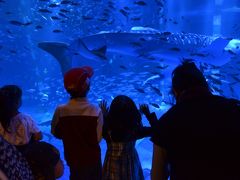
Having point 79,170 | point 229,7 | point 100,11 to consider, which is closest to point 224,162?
point 79,170

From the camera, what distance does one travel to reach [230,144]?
185cm

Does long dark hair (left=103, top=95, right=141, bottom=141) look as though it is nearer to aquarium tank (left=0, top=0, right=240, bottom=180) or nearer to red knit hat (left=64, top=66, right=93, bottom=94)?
red knit hat (left=64, top=66, right=93, bottom=94)

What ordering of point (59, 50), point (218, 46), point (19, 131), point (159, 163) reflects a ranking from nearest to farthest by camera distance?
point (159, 163), point (19, 131), point (218, 46), point (59, 50)

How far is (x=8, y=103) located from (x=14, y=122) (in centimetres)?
31

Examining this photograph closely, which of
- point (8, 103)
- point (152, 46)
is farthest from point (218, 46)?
point (8, 103)

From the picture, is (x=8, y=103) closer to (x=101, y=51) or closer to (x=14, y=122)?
(x=14, y=122)

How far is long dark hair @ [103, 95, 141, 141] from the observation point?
134 inches

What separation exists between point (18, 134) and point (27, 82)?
37793 millimetres

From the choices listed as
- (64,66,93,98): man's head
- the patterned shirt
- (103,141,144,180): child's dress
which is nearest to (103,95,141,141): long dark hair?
(103,141,144,180): child's dress

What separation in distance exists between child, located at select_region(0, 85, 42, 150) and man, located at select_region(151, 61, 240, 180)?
6.11 ft

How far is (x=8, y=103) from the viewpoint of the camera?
328 centimetres

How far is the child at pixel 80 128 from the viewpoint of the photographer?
3.34 meters

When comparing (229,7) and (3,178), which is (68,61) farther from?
(229,7)

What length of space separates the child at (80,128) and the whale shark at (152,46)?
4730mm
